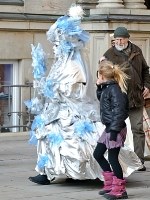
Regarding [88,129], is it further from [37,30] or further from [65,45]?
[37,30]

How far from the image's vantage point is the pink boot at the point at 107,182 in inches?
323

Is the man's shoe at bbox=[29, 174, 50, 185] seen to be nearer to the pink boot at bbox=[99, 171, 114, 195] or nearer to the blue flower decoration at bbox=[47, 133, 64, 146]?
the blue flower decoration at bbox=[47, 133, 64, 146]

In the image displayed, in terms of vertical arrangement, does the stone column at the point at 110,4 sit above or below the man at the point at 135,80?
above

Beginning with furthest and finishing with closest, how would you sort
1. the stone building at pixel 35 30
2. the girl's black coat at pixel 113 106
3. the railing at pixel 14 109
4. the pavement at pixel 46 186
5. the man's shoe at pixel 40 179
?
the railing at pixel 14 109 → the stone building at pixel 35 30 → the man's shoe at pixel 40 179 → the pavement at pixel 46 186 → the girl's black coat at pixel 113 106

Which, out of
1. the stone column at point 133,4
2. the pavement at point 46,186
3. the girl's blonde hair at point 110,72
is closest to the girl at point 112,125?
the girl's blonde hair at point 110,72

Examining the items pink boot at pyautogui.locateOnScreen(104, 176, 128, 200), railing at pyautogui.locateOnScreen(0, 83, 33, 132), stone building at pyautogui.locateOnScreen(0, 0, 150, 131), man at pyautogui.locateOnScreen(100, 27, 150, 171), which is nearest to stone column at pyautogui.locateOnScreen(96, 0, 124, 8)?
stone building at pyautogui.locateOnScreen(0, 0, 150, 131)

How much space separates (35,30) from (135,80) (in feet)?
16.9

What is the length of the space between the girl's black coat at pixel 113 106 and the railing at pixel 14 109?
641cm

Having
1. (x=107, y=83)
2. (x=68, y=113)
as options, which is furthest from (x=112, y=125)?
(x=68, y=113)

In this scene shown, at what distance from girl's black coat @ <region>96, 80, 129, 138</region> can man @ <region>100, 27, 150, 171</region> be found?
202 cm

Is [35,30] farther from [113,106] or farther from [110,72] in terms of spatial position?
[113,106]

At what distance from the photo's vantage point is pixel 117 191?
26.5 ft

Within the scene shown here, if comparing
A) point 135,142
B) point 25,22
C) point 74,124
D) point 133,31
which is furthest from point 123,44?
point 25,22

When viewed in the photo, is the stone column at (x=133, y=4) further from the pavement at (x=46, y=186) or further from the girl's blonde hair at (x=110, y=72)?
the girl's blonde hair at (x=110, y=72)
